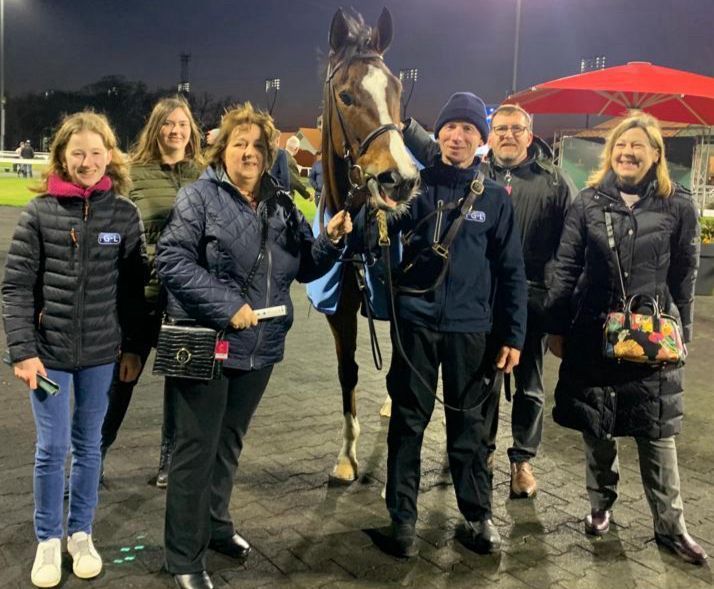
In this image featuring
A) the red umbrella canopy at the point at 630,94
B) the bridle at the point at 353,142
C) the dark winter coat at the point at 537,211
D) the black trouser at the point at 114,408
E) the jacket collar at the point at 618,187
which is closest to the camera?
the bridle at the point at 353,142

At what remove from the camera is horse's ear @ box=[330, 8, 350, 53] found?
4133 millimetres

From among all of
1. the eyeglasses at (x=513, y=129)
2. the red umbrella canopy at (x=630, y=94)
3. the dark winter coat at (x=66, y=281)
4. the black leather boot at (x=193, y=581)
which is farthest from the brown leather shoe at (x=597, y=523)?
the red umbrella canopy at (x=630, y=94)

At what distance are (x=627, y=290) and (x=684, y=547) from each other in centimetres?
129

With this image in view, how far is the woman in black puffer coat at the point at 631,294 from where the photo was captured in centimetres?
364

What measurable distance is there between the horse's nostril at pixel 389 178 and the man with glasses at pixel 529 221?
103cm

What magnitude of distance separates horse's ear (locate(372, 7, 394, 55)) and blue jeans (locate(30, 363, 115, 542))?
7.73 ft

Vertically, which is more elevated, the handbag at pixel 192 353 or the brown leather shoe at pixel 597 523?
the handbag at pixel 192 353

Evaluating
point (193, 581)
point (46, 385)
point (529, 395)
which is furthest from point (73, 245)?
point (529, 395)

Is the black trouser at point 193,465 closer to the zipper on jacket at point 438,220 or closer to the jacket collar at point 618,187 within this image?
the zipper on jacket at point 438,220

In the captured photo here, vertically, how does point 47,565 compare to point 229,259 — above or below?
below

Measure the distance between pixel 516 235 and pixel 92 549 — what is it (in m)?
2.47

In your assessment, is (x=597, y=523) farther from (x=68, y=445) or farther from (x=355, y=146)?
(x=68, y=445)

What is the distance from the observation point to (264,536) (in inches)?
145

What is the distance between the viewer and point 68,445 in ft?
10.5
